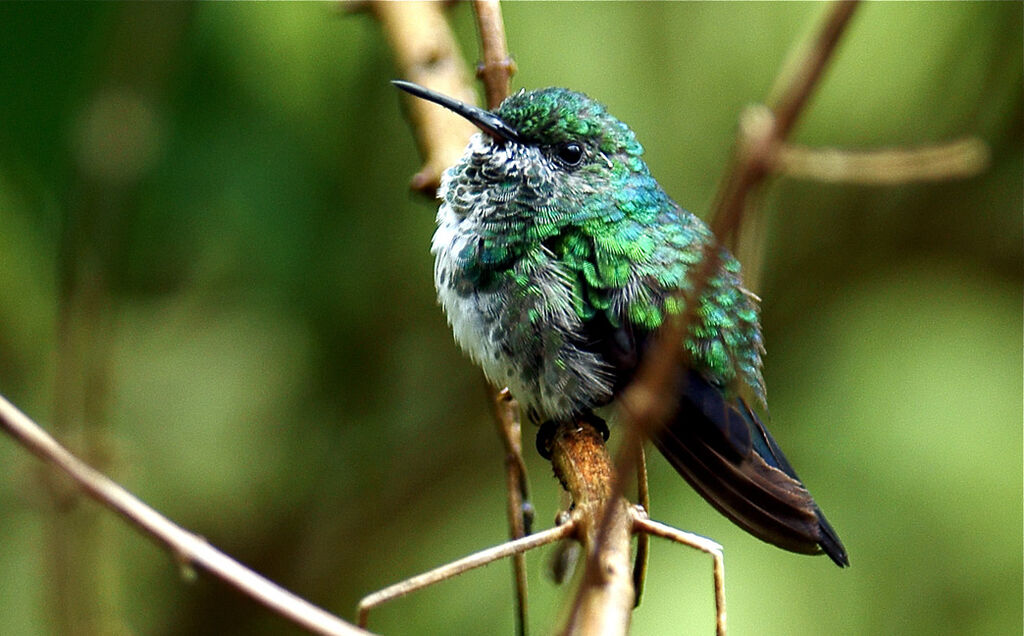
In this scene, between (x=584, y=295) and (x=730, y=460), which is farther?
(x=584, y=295)

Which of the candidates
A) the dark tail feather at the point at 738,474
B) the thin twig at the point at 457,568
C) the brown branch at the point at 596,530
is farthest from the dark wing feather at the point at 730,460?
the thin twig at the point at 457,568

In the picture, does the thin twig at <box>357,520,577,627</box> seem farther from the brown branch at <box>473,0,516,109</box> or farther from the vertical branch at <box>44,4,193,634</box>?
the brown branch at <box>473,0,516,109</box>

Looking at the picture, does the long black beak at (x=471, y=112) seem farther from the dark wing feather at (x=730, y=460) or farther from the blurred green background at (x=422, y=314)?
the blurred green background at (x=422, y=314)

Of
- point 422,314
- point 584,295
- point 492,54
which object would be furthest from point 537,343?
point 422,314

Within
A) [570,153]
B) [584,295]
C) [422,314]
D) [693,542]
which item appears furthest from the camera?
[422,314]

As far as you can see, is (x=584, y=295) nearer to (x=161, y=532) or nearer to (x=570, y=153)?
(x=570, y=153)

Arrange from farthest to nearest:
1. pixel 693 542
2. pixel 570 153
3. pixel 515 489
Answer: pixel 570 153 → pixel 515 489 → pixel 693 542

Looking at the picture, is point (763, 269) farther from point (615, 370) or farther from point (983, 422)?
point (615, 370)
